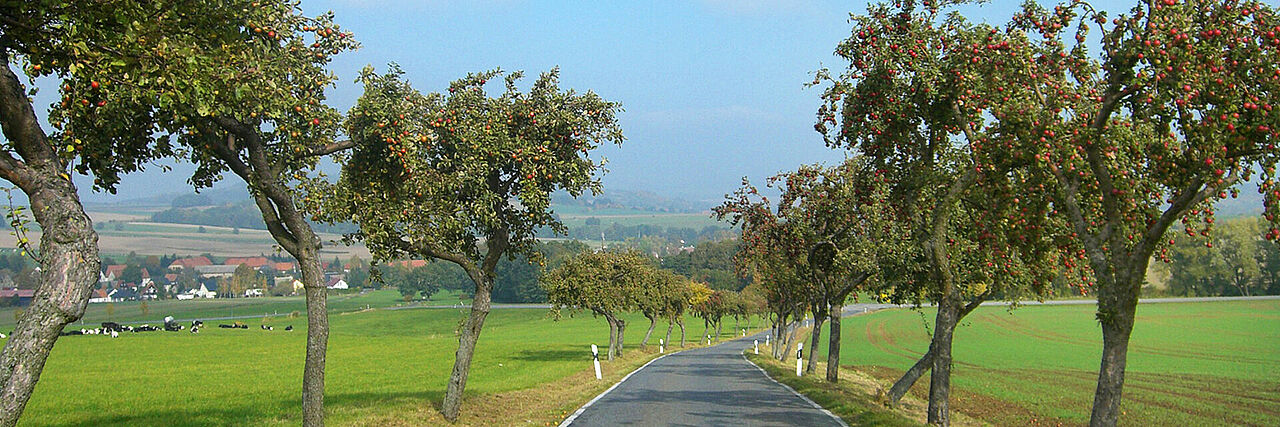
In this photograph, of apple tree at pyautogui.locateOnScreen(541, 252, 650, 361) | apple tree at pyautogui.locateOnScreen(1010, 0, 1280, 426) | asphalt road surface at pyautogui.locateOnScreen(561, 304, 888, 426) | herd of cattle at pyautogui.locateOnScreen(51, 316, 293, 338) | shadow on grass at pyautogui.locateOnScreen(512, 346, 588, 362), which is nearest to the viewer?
apple tree at pyautogui.locateOnScreen(1010, 0, 1280, 426)

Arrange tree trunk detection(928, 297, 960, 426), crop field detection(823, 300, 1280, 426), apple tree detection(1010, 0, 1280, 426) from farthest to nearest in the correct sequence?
crop field detection(823, 300, 1280, 426) < tree trunk detection(928, 297, 960, 426) < apple tree detection(1010, 0, 1280, 426)

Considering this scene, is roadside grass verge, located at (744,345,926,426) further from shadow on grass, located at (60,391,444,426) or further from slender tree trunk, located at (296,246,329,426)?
slender tree trunk, located at (296,246,329,426)

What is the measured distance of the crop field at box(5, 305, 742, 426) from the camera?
69.1 feet

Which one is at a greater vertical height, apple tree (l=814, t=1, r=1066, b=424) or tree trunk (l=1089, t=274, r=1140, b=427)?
apple tree (l=814, t=1, r=1066, b=424)

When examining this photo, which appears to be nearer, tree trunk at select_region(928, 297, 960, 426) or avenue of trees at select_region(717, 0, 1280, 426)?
avenue of trees at select_region(717, 0, 1280, 426)

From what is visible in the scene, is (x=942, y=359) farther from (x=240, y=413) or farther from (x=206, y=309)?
(x=206, y=309)

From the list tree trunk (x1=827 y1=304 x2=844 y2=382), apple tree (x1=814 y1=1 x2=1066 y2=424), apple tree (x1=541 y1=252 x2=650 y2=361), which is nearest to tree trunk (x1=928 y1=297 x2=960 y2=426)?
apple tree (x1=814 y1=1 x2=1066 y2=424)

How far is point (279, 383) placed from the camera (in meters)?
39.0

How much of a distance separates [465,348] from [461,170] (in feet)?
13.5

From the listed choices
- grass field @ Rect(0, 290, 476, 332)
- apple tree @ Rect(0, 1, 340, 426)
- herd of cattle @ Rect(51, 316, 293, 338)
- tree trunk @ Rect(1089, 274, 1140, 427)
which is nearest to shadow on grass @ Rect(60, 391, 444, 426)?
apple tree @ Rect(0, 1, 340, 426)

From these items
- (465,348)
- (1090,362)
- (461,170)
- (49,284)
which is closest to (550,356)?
(1090,362)

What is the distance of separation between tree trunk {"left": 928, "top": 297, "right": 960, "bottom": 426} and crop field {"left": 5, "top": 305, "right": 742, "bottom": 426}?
7701mm

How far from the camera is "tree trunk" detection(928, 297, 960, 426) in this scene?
648 inches

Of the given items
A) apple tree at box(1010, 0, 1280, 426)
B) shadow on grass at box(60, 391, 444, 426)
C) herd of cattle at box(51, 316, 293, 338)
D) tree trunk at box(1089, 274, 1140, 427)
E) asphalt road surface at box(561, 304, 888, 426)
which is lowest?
herd of cattle at box(51, 316, 293, 338)
